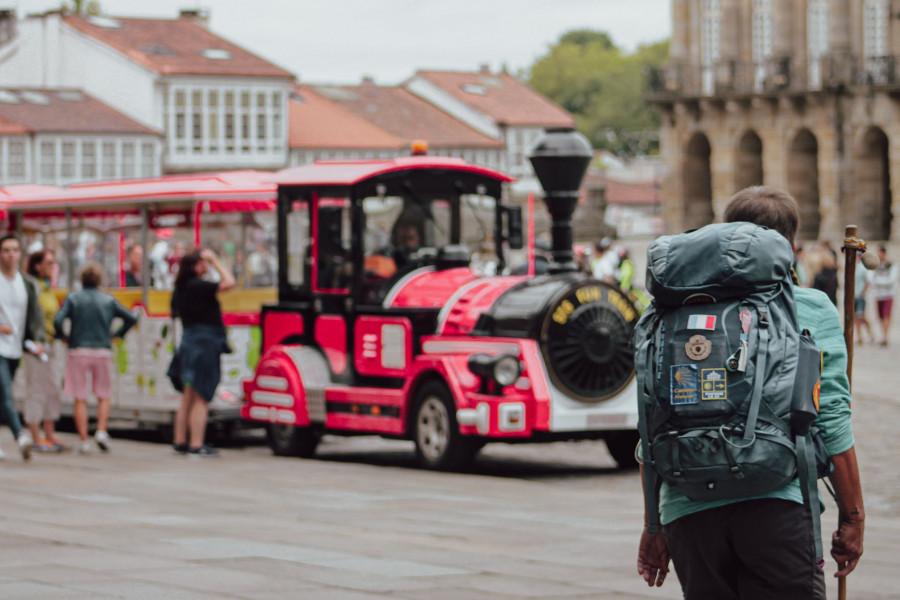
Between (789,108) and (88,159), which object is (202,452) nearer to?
(789,108)

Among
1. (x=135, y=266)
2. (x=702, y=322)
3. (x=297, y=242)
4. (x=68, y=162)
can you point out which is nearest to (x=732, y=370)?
(x=702, y=322)

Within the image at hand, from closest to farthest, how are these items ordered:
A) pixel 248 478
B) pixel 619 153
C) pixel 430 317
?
pixel 248 478
pixel 430 317
pixel 619 153

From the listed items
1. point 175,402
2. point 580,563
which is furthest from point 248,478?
point 580,563

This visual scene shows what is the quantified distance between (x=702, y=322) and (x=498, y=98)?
108 meters

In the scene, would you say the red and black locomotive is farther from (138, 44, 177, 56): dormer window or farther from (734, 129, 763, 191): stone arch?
(138, 44, 177, 56): dormer window

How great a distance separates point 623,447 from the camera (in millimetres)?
14516

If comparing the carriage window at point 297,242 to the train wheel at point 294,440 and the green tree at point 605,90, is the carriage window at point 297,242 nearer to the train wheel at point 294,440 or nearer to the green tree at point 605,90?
the train wheel at point 294,440

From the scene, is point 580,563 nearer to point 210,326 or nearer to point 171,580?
point 171,580

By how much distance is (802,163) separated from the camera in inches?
2677

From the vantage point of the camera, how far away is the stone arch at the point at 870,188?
211 feet

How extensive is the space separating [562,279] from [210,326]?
3.07 metres

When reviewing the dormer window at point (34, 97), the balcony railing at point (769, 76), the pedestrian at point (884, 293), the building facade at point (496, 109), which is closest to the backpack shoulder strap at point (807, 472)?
the pedestrian at point (884, 293)

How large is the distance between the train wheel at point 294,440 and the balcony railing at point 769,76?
4986cm

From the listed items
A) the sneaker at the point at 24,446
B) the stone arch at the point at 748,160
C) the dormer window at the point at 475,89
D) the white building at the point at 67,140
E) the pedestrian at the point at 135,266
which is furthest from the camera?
the dormer window at the point at 475,89
